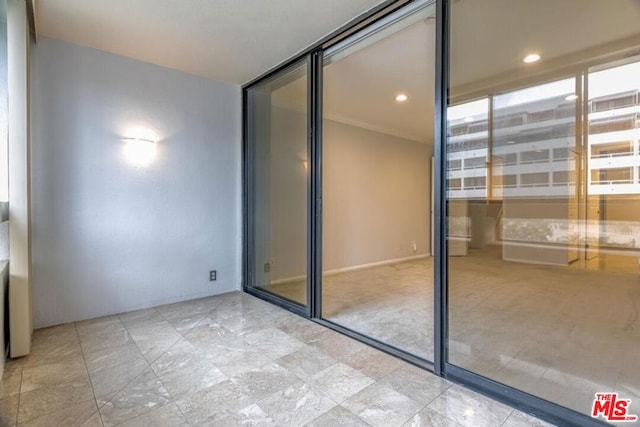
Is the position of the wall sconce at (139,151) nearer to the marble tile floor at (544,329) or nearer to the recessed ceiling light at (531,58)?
Result: the marble tile floor at (544,329)

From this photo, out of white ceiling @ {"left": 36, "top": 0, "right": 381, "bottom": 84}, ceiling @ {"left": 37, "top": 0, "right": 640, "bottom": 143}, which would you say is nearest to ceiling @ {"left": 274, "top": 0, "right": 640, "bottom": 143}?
ceiling @ {"left": 37, "top": 0, "right": 640, "bottom": 143}

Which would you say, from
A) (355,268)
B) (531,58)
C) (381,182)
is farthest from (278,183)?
(381,182)

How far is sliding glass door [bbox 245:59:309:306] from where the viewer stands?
3414 millimetres

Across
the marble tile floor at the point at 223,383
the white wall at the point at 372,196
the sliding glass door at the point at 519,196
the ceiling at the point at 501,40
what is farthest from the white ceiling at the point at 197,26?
the marble tile floor at the point at 223,383

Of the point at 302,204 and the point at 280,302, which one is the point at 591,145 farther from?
the point at 280,302

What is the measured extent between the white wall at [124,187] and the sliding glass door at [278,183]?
0.28 metres

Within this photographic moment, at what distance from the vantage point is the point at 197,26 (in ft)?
8.99

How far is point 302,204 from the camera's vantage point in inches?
134

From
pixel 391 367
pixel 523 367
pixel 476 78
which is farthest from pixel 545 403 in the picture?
pixel 476 78

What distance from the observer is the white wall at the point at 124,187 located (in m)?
2.94

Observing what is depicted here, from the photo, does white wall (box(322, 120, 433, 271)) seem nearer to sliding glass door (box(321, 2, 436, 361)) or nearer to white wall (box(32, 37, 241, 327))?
sliding glass door (box(321, 2, 436, 361))

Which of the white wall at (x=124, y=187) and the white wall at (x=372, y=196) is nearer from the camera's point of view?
the white wall at (x=124, y=187)

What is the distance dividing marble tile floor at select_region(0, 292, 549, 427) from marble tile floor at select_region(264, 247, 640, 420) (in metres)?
0.30

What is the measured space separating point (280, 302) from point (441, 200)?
217 centimetres
